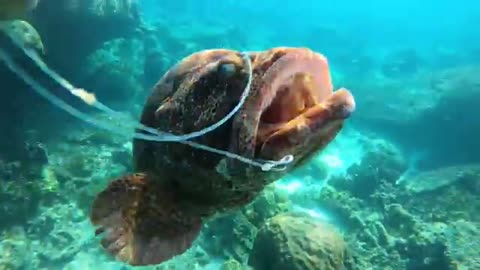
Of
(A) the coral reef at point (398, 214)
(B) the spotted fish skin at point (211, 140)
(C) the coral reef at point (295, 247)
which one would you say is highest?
(A) the coral reef at point (398, 214)

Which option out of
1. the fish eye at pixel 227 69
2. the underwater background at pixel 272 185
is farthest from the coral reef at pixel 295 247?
the fish eye at pixel 227 69

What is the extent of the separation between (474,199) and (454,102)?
588 centimetres

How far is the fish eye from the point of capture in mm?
2164

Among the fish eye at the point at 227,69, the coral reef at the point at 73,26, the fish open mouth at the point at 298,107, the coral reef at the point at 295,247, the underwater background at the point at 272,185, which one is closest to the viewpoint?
the fish open mouth at the point at 298,107

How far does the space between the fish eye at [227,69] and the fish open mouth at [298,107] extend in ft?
0.70

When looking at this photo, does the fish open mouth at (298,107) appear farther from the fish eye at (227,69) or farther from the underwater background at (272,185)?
the underwater background at (272,185)

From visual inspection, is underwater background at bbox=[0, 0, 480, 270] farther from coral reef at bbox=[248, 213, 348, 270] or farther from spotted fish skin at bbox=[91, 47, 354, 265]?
spotted fish skin at bbox=[91, 47, 354, 265]

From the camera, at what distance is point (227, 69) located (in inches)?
85.4

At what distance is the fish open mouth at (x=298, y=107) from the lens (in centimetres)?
198

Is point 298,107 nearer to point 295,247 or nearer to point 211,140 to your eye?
point 211,140

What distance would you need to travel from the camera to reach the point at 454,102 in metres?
15.7

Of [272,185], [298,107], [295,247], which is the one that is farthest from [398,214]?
[298,107]

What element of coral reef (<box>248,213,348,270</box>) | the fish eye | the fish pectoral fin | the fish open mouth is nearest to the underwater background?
coral reef (<box>248,213,348,270</box>)

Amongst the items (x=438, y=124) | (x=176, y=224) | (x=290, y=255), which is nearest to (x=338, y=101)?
(x=176, y=224)
